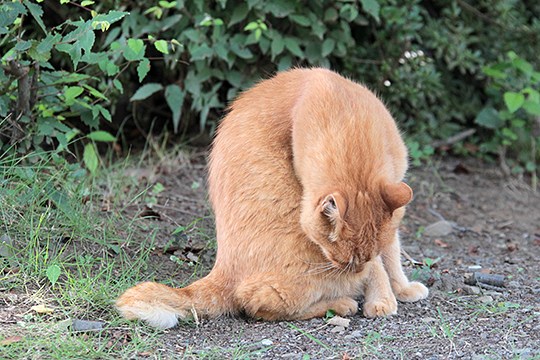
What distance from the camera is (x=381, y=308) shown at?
4254mm

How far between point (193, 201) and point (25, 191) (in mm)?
1524

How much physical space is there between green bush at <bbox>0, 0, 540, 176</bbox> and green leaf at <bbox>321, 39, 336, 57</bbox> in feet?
0.03

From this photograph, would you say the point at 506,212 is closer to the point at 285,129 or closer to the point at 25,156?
the point at 285,129

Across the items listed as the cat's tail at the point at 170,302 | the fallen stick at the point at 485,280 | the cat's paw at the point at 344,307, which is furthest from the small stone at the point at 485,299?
the cat's tail at the point at 170,302

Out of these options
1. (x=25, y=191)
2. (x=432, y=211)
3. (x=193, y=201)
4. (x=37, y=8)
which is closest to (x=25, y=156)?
(x=25, y=191)

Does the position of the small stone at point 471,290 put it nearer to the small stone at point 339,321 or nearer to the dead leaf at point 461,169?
the small stone at point 339,321

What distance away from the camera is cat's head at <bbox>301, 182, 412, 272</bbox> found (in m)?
3.82

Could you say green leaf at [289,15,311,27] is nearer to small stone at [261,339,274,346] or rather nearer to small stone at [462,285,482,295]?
small stone at [462,285,482,295]

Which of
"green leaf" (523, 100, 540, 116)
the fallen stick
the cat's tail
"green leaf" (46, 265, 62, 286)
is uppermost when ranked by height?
"green leaf" (46, 265, 62, 286)

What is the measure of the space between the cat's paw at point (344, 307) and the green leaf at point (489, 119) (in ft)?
11.8

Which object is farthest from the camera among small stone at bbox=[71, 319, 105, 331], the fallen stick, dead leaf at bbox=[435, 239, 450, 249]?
dead leaf at bbox=[435, 239, 450, 249]

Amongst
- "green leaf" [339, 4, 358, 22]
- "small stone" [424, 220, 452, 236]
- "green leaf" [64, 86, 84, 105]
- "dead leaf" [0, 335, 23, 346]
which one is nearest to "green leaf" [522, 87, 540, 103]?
"small stone" [424, 220, 452, 236]

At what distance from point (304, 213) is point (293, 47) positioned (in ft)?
8.04

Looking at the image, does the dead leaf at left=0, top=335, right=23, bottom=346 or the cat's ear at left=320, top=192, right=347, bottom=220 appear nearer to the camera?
the dead leaf at left=0, top=335, right=23, bottom=346
